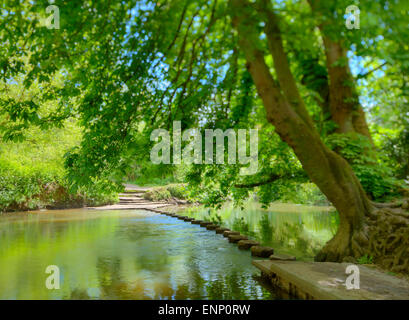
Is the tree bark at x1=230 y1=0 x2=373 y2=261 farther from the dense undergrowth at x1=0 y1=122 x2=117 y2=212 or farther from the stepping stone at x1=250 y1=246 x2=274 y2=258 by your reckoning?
the dense undergrowth at x1=0 y1=122 x2=117 y2=212

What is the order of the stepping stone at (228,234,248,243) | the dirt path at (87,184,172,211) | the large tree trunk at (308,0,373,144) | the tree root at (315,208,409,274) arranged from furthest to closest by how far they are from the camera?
the dirt path at (87,184,172,211) → the stepping stone at (228,234,248,243) → the large tree trunk at (308,0,373,144) → the tree root at (315,208,409,274)

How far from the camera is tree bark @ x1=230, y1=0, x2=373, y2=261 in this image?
603 centimetres

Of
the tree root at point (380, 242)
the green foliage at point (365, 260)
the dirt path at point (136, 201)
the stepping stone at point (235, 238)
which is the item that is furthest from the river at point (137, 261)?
the dirt path at point (136, 201)

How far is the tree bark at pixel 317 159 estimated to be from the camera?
603cm

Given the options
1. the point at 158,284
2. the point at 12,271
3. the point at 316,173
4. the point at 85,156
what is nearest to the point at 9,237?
the point at 12,271

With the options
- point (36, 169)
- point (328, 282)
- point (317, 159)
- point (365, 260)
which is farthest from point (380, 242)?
point (36, 169)

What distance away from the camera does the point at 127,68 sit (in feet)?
21.0

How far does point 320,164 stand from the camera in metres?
6.34

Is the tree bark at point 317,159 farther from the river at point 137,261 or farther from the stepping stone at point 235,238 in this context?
the stepping stone at point 235,238

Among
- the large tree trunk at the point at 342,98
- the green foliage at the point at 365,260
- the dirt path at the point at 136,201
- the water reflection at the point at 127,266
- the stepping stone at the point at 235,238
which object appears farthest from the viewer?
the dirt path at the point at 136,201

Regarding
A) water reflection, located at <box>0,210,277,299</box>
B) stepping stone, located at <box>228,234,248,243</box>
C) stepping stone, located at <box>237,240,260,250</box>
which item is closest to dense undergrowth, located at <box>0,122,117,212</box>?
water reflection, located at <box>0,210,277,299</box>

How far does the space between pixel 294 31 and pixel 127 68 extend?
134 inches

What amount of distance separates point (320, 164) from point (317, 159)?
122 millimetres

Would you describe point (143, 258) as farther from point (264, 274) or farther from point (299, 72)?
point (299, 72)
